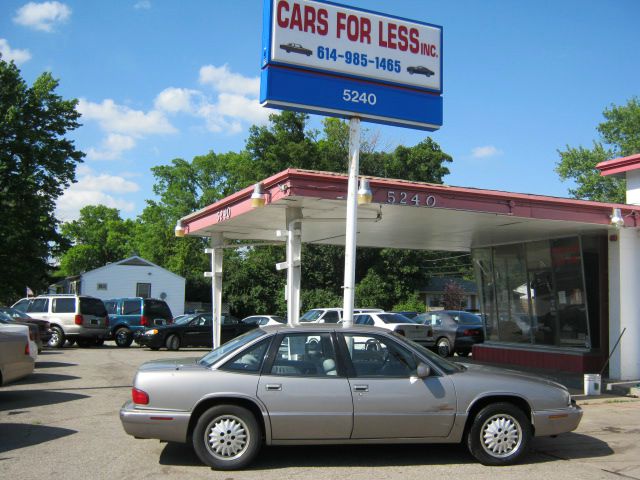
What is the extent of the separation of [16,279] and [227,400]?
29.9 meters

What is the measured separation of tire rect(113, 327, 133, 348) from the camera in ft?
77.4

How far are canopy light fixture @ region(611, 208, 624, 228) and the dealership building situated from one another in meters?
0.02

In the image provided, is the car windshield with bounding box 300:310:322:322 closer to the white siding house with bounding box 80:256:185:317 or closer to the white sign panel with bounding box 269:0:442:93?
the white sign panel with bounding box 269:0:442:93

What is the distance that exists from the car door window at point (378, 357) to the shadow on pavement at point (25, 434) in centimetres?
399

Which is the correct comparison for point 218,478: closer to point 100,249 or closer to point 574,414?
point 574,414

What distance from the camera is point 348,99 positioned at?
9797 mm

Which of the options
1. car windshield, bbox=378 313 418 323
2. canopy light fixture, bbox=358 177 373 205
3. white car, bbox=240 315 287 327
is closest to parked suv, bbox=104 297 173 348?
white car, bbox=240 315 287 327

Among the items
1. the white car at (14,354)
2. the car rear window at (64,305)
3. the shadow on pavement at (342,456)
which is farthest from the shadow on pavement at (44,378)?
the car rear window at (64,305)

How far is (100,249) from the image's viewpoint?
83375mm

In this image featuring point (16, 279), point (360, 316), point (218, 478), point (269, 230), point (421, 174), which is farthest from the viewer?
point (421, 174)

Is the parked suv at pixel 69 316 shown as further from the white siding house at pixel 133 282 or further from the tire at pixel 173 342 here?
the white siding house at pixel 133 282

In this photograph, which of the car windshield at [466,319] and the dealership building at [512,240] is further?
the car windshield at [466,319]

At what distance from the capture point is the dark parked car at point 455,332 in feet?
66.3

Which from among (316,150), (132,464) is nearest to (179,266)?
(316,150)
